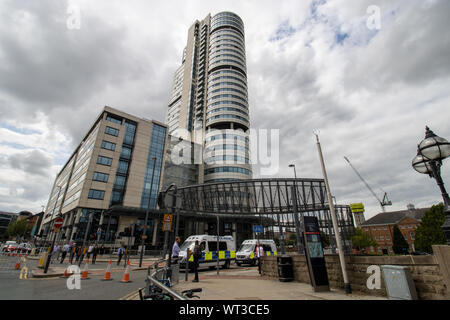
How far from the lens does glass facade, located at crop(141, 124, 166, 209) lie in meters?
49.8

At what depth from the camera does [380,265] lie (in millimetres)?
6824

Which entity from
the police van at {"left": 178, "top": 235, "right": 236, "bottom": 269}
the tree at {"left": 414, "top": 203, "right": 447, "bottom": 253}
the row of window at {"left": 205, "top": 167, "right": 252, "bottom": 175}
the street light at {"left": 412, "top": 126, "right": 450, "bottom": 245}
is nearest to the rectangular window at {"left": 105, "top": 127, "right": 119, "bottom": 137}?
the row of window at {"left": 205, "top": 167, "right": 252, "bottom": 175}

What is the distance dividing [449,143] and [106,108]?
187 feet

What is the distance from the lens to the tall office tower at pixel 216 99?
72375 mm

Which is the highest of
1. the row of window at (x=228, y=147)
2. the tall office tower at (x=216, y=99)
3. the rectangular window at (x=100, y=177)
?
the tall office tower at (x=216, y=99)

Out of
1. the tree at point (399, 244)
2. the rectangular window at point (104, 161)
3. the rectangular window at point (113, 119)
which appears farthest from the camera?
the rectangular window at point (113, 119)

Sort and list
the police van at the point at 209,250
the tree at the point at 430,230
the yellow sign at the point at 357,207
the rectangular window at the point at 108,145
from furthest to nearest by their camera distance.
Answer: the yellow sign at the point at 357,207 < the rectangular window at the point at 108,145 < the tree at the point at 430,230 < the police van at the point at 209,250

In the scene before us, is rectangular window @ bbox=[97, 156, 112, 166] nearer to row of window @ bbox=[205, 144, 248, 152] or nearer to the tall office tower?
the tall office tower

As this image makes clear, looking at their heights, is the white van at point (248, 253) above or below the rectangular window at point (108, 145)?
below

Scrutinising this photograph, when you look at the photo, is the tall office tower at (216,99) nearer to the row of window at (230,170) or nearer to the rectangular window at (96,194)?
the row of window at (230,170)

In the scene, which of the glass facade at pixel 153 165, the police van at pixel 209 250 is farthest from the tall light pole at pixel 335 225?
the glass facade at pixel 153 165

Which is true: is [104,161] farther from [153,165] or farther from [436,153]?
[436,153]

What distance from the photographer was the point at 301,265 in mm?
10062
